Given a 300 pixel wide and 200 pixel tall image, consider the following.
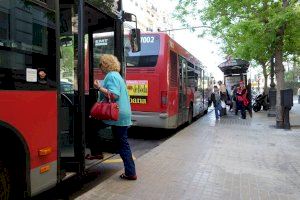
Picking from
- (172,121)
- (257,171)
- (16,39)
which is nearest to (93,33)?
(16,39)

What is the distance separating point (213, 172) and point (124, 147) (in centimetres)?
176

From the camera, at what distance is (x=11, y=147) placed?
4.26m

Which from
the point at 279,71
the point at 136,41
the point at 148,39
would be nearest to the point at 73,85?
the point at 136,41

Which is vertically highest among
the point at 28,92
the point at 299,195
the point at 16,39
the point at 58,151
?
the point at 16,39

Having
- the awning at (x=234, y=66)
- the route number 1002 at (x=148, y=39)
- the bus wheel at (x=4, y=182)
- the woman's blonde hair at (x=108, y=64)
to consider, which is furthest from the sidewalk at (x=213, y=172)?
the awning at (x=234, y=66)

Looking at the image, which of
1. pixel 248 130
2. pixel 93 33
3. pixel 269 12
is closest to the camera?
pixel 93 33

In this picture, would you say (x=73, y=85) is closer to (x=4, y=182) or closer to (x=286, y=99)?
(x=4, y=182)

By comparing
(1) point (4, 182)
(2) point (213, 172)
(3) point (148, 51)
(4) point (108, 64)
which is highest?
(3) point (148, 51)

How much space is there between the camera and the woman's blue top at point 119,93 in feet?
20.0

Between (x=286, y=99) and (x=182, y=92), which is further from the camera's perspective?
(x=286, y=99)

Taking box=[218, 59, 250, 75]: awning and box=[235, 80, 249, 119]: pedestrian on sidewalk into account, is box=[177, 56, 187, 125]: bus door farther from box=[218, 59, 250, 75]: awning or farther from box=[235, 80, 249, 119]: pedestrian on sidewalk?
box=[218, 59, 250, 75]: awning

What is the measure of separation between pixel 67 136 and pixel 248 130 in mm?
9340

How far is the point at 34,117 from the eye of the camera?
4414 millimetres

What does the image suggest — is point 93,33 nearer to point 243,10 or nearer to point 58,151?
point 58,151
